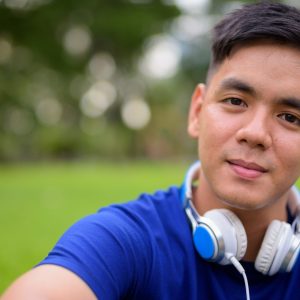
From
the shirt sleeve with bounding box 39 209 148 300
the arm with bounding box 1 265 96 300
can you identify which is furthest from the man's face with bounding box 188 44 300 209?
the arm with bounding box 1 265 96 300

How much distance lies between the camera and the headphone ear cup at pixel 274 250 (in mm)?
1507

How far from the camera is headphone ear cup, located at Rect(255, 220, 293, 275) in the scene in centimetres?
151

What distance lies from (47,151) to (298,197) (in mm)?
23948

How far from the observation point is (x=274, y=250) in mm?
1521

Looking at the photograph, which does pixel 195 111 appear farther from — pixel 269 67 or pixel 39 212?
pixel 39 212

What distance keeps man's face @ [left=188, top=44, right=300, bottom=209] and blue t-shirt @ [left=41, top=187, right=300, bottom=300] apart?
0.20 metres

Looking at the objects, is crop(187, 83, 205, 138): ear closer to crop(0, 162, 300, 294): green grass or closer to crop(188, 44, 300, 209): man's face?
crop(188, 44, 300, 209): man's face

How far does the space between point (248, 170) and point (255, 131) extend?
0.12 metres

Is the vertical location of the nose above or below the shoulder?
above

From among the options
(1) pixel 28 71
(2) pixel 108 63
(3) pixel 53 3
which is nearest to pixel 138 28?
(3) pixel 53 3

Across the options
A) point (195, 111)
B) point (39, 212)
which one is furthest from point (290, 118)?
point (39, 212)

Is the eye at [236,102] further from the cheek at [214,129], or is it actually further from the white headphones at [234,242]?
the white headphones at [234,242]

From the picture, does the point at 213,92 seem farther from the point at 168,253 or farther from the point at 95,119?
the point at 95,119

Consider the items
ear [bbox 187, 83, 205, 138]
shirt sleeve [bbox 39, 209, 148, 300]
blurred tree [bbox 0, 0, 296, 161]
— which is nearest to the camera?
shirt sleeve [bbox 39, 209, 148, 300]
